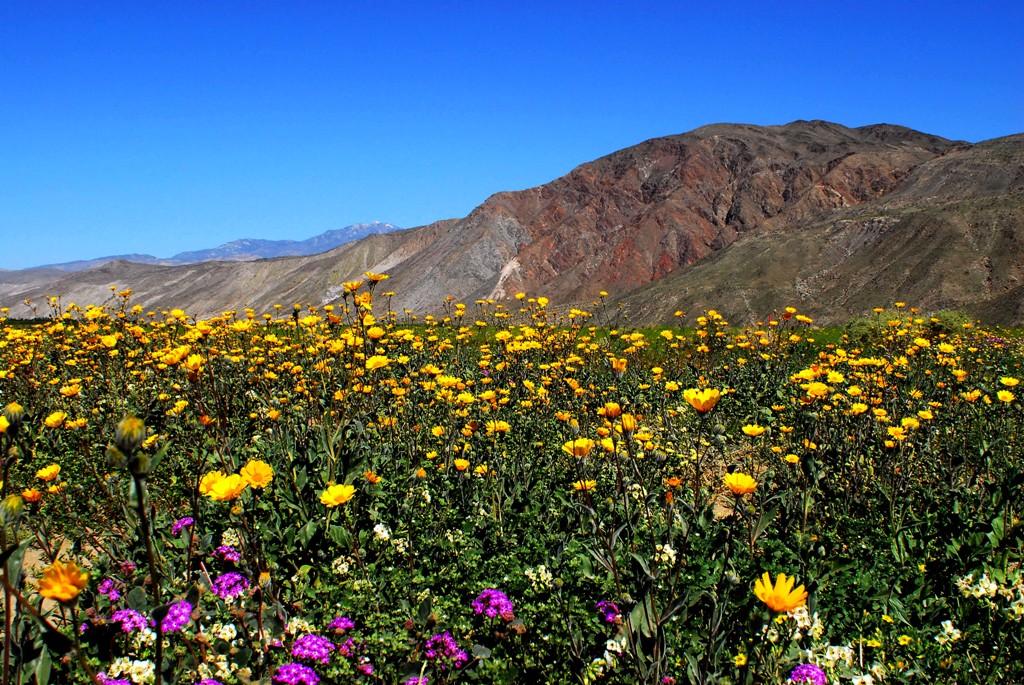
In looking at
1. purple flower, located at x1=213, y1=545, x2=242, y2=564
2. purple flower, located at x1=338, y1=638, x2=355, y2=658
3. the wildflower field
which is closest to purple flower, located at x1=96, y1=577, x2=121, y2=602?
the wildflower field

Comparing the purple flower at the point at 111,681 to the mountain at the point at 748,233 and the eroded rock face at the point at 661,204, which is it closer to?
the mountain at the point at 748,233

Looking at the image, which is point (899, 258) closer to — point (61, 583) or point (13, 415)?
point (13, 415)

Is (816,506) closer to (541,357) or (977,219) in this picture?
(541,357)

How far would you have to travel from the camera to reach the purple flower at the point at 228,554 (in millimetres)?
3131

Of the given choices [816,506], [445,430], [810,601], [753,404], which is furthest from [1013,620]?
[753,404]

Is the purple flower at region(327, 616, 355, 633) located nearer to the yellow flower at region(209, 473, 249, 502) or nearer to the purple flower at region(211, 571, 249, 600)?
the purple flower at region(211, 571, 249, 600)

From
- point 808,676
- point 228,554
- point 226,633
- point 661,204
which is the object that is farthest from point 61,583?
point 661,204

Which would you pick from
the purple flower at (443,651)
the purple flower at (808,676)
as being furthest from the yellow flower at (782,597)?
the purple flower at (443,651)

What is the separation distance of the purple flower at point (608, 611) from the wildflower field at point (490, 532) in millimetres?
52

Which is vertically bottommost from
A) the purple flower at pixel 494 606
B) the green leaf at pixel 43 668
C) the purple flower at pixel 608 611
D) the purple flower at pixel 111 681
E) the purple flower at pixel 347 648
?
the purple flower at pixel 608 611

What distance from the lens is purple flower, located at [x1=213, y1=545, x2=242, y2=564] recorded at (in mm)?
3131

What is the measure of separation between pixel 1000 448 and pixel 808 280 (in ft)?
97.8

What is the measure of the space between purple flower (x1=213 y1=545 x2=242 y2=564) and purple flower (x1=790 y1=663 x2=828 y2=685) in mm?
2426

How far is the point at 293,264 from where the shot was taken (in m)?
93.2
